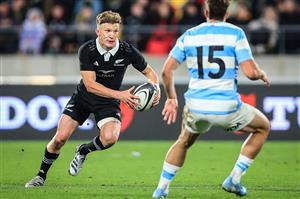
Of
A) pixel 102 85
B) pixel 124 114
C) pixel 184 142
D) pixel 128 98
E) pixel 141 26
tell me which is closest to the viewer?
pixel 184 142

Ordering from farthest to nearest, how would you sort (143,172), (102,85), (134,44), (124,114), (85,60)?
(134,44) < (124,114) < (143,172) < (85,60) < (102,85)

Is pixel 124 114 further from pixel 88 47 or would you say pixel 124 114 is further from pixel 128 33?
pixel 88 47

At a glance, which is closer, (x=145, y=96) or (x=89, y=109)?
(x=145, y=96)

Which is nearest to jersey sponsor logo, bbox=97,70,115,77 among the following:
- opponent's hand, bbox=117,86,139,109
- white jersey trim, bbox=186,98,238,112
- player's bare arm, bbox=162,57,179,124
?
opponent's hand, bbox=117,86,139,109

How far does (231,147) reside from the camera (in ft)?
53.4

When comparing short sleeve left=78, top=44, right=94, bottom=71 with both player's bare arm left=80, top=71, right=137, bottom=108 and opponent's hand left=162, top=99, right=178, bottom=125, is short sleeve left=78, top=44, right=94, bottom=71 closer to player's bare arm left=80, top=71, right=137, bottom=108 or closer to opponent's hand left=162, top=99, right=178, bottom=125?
player's bare arm left=80, top=71, right=137, bottom=108

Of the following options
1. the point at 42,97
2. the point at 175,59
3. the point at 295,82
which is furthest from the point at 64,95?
the point at 175,59

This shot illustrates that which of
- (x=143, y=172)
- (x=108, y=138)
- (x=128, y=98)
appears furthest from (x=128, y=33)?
(x=128, y=98)

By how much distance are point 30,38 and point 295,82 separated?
597cm

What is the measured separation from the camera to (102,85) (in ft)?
32.1

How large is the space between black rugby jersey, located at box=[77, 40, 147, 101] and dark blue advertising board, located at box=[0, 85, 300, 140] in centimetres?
689

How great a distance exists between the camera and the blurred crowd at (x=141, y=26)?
18.9m

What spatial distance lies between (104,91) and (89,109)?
75 cm

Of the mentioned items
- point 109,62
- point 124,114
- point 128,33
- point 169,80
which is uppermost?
point 169,80
